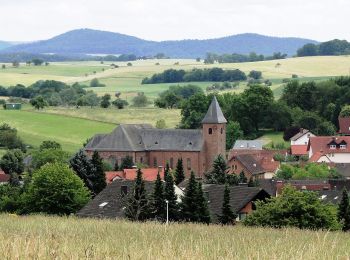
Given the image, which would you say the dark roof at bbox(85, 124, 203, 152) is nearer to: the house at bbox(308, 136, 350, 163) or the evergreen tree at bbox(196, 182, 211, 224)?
the house at bbox(308, 136, 350, 163)

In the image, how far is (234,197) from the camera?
4497 centimetres

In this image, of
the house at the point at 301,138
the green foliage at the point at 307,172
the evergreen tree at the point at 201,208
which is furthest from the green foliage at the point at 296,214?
the house at the point at 301,138

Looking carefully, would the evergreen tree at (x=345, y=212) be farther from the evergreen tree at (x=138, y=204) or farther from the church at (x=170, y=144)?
the church at (x=170, y=144)

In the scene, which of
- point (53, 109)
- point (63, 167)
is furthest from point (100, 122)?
point (63, 167)

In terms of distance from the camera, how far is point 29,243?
11234mm

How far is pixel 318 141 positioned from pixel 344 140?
104 inches

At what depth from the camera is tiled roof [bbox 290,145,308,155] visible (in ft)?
317

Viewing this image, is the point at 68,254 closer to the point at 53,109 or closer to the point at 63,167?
the point at 63,167

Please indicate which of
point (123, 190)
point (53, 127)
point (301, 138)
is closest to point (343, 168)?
point (301, 138)

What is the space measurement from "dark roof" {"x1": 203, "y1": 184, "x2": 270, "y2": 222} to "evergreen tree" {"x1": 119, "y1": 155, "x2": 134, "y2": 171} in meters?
41.7

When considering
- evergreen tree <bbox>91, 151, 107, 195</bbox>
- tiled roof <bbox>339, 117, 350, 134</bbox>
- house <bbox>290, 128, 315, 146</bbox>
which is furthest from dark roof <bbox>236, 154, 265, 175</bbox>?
tiled roof <bbox>339, 117, 350, 134</bbox>

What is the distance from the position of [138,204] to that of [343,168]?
1846 inches

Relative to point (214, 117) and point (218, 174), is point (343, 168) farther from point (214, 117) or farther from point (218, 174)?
point (218, 174)

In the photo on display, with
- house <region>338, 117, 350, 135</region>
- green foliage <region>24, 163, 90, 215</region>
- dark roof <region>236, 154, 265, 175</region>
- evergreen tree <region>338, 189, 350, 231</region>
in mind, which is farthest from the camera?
house <region>338, 117, 350, 135</region>
